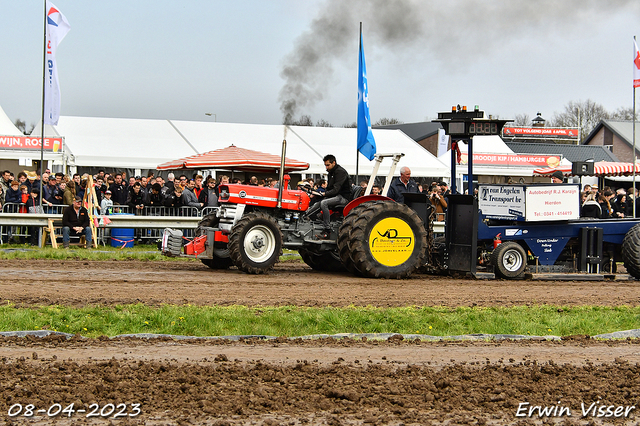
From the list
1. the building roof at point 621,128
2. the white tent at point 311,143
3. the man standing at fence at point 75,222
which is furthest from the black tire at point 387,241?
the building roof at point 621,128

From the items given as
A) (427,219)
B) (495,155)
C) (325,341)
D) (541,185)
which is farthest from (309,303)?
(495,155)

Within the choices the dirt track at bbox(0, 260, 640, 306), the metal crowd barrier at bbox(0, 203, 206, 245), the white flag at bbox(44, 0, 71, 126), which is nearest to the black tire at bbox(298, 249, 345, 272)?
the dirt track at bbox(0, 260, 640, 306)

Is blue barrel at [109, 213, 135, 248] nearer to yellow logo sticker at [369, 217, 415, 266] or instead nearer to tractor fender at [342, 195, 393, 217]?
tractor fender at [342, 195, 393, 217]

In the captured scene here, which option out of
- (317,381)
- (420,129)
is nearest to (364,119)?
(317,381)

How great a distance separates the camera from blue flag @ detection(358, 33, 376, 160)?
16359mm

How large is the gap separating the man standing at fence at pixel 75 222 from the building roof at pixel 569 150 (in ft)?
134

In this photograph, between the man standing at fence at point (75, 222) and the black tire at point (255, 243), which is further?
the man standing at fence at point (75, 222)

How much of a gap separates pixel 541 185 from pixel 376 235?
3.07 metres

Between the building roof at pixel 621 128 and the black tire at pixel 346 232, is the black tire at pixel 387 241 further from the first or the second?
the building roof at pixel 621 128

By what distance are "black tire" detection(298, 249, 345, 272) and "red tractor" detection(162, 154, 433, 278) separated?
604 mm

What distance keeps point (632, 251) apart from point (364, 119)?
258 inches

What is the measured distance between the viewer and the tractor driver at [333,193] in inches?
479

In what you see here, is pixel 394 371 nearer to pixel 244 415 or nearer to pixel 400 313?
pixel 244 415

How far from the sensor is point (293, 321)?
7.70 m
